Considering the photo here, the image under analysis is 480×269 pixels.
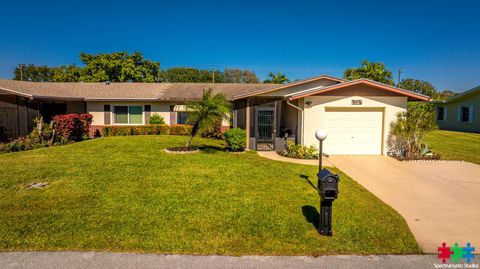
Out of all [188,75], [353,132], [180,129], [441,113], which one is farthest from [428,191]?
[188,75]

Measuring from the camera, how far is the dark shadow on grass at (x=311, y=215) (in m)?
5.58

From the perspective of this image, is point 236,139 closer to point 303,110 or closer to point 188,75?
point 303,110

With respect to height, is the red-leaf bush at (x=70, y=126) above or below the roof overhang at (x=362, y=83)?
below

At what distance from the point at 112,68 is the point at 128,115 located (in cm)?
2283

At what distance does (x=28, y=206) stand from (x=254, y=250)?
207 inches

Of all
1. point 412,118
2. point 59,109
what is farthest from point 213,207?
point 59,109

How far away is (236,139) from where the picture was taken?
1345 centimetres

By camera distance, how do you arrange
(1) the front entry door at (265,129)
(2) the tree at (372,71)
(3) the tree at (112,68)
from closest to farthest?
1. (1) the front entry door at (265,129)
2. (2) the tree at (372,71)
3. (3) the tree at (112,68)

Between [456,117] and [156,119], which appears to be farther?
[456,117]

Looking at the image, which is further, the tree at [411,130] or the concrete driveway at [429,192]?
the tree at [411,130]

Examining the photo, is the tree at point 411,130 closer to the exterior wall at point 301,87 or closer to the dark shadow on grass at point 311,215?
the exterior wall at point 301,87

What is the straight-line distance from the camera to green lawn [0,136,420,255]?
468 cm

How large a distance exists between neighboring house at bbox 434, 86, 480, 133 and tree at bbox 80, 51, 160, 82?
38362mm

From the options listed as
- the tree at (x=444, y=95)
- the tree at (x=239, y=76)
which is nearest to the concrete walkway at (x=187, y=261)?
the tree at (x=444, y=95)
